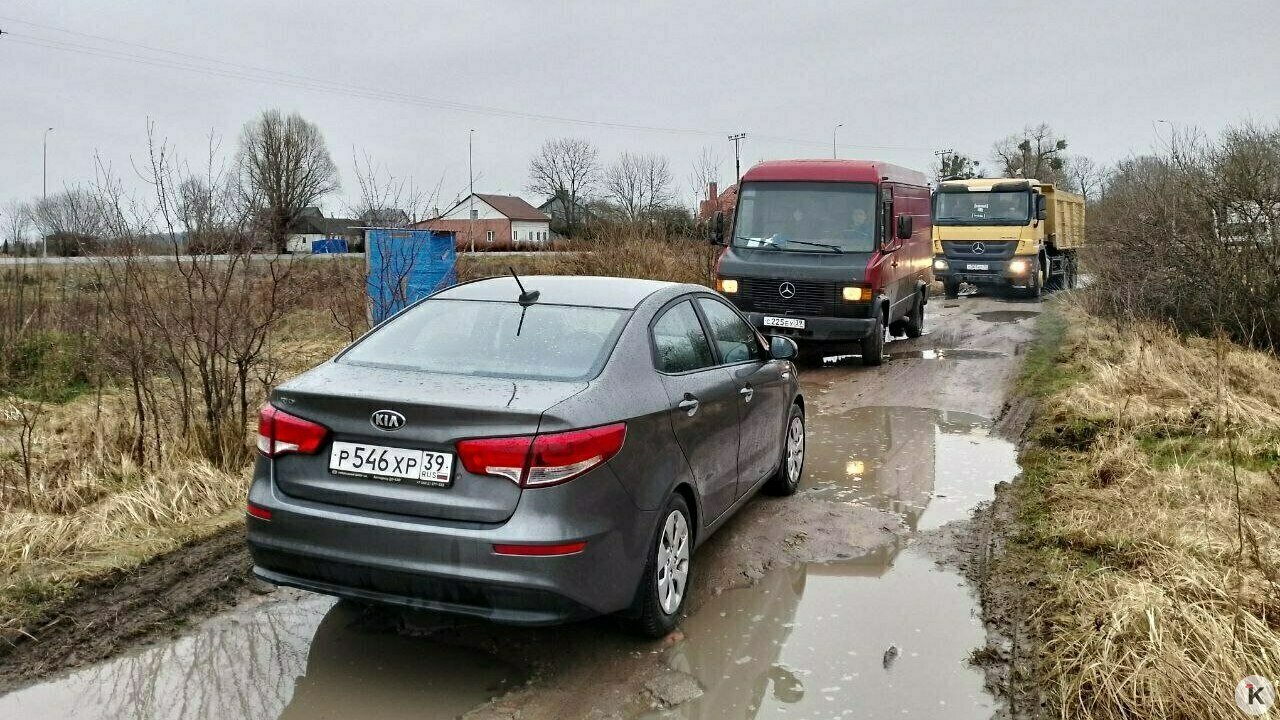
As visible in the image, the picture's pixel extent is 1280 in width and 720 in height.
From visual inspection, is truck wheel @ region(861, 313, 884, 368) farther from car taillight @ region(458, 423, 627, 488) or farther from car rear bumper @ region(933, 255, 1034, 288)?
car rear bumper @ region(933, 255, 1034, 288)

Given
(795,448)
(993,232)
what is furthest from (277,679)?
(993,232)

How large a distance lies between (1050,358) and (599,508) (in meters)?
11.1

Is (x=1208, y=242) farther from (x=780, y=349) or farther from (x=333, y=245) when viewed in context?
(x=333, y=245)

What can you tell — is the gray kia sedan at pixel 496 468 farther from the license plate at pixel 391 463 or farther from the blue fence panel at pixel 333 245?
the blue fence panel at pixel 333 245

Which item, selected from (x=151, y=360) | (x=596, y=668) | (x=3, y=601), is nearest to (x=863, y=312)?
(x=151, y=360)

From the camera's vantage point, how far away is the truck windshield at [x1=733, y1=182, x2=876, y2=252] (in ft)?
41.5

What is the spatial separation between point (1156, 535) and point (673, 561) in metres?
2.72

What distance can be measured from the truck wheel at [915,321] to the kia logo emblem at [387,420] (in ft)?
43.0

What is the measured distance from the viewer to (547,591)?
3.50 meters

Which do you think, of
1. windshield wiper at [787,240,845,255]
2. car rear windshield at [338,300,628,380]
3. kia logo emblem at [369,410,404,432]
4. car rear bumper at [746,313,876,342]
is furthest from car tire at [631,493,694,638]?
windshield wiper at [787,240,845,255]

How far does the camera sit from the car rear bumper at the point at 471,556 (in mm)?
3488

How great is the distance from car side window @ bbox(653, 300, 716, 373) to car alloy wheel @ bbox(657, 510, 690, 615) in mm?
718

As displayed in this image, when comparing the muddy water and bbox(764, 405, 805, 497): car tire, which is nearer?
the muddy water

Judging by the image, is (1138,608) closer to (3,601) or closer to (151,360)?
(3,601)
